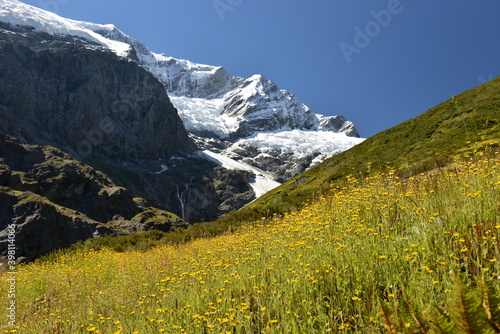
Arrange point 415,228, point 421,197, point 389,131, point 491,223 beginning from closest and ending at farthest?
point 491,223
point 415,228
point 421,197
point 389,131

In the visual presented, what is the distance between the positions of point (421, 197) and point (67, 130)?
8324 inches

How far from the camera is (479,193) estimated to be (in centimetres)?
451

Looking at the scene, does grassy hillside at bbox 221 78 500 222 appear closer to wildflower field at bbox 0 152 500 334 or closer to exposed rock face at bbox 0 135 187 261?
wildflower field at bbox 0 152 500 334

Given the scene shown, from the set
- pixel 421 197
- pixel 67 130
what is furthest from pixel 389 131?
pixel 67 130

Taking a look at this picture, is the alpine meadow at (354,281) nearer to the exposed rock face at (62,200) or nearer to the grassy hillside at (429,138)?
the grassy hillside at (429,138)

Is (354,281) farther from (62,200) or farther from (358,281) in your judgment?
(62,200)

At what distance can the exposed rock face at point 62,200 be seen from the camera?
154 feet

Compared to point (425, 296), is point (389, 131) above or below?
above

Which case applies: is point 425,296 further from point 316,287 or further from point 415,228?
point 415,228

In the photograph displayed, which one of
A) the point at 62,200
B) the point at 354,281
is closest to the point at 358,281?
the point at 354,281

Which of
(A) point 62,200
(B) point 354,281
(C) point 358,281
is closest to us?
(C) point 358,281

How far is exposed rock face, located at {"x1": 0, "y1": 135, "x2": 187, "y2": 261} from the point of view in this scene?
47031 millimetres

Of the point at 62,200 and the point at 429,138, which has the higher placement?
the point at 429,138

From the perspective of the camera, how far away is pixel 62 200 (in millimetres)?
79875
